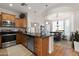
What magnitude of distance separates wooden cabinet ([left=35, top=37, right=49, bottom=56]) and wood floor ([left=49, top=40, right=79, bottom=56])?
17 centimetres

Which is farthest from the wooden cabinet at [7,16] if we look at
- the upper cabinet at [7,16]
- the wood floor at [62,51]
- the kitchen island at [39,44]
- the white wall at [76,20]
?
the white wall at [76,20]

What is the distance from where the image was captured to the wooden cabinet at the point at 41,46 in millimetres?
2010

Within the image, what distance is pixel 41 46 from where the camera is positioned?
2.03 m

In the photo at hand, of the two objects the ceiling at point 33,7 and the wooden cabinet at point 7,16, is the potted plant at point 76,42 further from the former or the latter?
the wooden cabinet at point 7,16

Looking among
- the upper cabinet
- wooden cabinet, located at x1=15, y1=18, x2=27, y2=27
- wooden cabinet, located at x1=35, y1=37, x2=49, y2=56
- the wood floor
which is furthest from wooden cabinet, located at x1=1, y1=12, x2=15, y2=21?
the wood floor

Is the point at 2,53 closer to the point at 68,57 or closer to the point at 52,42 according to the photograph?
the point at 52,42

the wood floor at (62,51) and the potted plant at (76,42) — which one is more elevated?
the potted plant at (76,42)

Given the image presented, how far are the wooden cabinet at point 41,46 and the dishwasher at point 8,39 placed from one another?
509 millimetres

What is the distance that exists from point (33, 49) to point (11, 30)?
627 millimetres

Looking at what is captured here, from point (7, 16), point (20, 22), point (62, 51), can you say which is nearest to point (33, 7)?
point (20, 22)

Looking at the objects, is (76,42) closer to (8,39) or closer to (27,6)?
(27,6)

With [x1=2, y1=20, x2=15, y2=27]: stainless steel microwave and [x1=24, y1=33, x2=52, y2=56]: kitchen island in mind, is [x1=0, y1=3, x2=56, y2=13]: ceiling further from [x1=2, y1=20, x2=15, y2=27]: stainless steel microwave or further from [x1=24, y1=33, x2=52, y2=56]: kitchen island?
[x1=24, y1=33, x2=52, y2=56]: kitchen island

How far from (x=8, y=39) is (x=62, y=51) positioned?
1.20 metres

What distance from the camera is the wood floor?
1.98 metres
